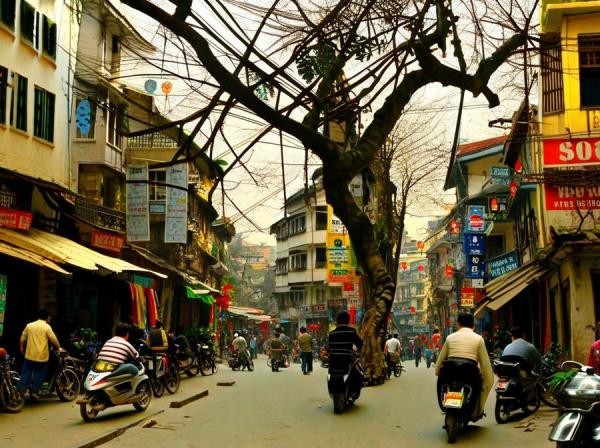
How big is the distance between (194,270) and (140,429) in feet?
107

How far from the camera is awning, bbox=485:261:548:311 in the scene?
75.8ft

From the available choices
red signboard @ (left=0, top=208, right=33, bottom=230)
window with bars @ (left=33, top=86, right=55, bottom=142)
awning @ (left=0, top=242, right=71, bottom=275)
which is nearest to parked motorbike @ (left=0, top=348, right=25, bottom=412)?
awning @ (left=0, top=242, right=71, bottom=275)

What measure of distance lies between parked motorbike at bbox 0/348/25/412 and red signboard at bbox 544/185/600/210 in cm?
1241

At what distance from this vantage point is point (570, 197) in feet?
62.7


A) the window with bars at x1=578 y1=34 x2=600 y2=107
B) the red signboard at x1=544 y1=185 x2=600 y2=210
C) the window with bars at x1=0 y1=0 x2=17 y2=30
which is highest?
the window with bars at x1=0 y1=0 x2=17 y2=30

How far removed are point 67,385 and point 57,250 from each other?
3.46 metres

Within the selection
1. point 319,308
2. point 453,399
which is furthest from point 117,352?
point 319,308

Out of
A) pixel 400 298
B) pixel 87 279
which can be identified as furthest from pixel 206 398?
pixel 400 298

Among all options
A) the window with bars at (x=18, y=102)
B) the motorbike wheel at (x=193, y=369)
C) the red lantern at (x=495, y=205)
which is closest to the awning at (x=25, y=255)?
the window with bars at (x=18, y=102)

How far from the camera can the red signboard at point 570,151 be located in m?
17.4

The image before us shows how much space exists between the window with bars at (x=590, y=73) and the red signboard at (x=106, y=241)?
13612mm

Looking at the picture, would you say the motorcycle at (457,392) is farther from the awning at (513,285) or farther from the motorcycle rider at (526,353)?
the awning at (513,285)

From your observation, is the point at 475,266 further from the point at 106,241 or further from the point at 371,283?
the point at 371,283

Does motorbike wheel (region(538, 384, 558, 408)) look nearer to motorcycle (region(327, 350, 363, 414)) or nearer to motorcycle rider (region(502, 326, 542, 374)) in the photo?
motorcycle rider (region(502, 326, 542, 374))
